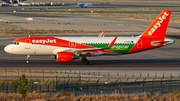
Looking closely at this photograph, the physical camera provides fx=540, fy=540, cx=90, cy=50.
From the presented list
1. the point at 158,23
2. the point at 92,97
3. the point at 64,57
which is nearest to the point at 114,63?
the point at 64,57

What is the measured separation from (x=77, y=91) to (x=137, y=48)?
24312 millimetres

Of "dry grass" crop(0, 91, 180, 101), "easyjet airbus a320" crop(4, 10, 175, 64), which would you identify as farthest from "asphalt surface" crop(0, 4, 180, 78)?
"dry grass" crop(0, 91, 180, 101)

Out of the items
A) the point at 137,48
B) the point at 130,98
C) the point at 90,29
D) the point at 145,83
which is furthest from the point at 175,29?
the point at 130,98

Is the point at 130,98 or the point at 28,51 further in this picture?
the point at 28,51

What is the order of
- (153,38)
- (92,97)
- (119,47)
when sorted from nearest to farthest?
(92,97) → (119,47) → (153,38)

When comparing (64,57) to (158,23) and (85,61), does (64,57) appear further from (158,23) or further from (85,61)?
(158,23)

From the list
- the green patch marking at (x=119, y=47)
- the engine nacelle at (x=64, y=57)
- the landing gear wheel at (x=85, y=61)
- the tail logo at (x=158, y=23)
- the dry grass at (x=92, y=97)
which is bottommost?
the landing gear wheel at (x=85, y=61)

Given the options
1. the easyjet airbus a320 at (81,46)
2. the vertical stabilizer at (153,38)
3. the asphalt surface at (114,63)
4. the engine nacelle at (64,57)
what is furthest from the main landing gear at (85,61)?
the vertical stabilizer at (153,38)

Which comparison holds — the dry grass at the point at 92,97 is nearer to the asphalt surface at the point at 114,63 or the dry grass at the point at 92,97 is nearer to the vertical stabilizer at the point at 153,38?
the asphalt surface at the point at 114,63

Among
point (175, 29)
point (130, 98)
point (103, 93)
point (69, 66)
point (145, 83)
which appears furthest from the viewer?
point (175, 29)

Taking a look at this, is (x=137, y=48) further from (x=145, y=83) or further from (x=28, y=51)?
(x=145, y=83)

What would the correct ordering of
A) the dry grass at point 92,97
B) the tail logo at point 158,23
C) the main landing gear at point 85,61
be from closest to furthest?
the dry grass at point 92,97 < the main landing gear at point 85,61 < the tail logo at point 158,23

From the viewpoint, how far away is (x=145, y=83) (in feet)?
162

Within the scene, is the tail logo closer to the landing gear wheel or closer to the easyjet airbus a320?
the easyjet airbus a320
